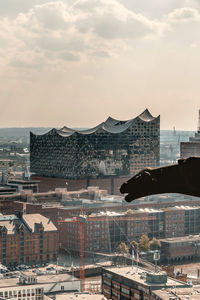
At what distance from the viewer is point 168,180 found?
44.0 inches

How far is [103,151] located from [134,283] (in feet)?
53.7

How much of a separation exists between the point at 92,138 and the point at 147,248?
9.77 metres

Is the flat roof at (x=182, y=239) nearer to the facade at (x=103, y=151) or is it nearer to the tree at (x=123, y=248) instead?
the tree at (x=123, y=248)

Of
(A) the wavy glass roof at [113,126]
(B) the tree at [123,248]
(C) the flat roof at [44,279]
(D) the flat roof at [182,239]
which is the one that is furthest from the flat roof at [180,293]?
(A) the wavy glass roof at [113,126]

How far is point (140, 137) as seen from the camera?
3284 cm

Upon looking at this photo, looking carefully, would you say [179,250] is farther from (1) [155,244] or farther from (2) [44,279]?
(2) [44,279]

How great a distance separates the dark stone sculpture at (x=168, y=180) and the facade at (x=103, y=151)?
2962cm

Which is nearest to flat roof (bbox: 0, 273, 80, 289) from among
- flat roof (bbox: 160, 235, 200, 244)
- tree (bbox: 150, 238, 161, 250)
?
tree (bbox: 150, 238, 161, 250)

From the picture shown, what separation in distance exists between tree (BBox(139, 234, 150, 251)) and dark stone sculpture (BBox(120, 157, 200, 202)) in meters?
22.0

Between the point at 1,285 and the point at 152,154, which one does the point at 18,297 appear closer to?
the point at 1,285

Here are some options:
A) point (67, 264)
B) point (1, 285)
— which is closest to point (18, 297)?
point (1, 285)

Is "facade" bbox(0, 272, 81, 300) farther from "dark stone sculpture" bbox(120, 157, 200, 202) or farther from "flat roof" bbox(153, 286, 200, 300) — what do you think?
"dark stone sculpture" bbox(120, 157, 200, 202)

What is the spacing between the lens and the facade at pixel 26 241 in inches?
815

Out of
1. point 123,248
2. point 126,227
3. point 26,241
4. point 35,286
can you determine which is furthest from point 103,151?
point 35,286
